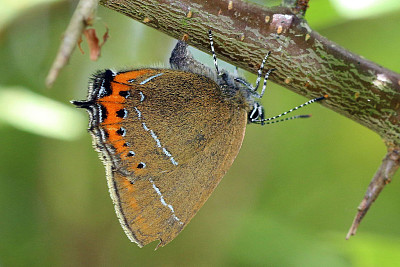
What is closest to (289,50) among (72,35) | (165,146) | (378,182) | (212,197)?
(378,182)

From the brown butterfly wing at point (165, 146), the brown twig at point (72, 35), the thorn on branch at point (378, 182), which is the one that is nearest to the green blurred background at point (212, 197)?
the brown butterfly wing at point (165, 146)

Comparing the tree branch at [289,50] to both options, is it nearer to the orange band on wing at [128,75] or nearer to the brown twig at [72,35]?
the orange band on wing at [128,75]

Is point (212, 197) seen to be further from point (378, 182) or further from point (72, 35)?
point (72, 35)

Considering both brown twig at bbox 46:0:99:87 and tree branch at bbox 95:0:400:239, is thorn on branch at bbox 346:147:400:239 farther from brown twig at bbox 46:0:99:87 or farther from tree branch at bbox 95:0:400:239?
brown twig at bbox 46:0:99:87

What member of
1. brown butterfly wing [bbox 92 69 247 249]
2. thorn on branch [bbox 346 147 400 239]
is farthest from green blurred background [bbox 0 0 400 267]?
thorn on branch [bbox 346 147 400 239]

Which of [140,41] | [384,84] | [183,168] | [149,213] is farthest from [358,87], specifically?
[140,41]

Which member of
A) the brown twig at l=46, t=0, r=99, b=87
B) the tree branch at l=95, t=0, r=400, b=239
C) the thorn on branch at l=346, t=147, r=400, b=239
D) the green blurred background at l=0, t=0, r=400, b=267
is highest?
the brown twig at l=46, t=0, r=99, b=87

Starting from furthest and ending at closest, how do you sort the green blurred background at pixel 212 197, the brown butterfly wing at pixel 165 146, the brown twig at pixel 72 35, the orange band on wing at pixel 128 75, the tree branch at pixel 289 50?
1. the green blurred background at pixel 212 197
2. the brown butterfly wing at pixel 165 146
3. the orange band on wing at pixel 128 75
4. the tree branch at pixel 289 50
5. the brown twig at pixel 72 35
